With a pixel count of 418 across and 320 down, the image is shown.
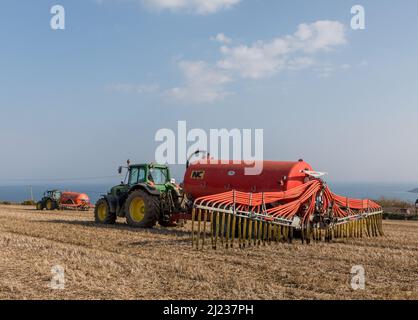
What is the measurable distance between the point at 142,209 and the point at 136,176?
124 cm

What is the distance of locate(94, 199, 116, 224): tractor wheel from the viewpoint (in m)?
16.1

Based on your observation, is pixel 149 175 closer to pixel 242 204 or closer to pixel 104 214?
pixel 104 214

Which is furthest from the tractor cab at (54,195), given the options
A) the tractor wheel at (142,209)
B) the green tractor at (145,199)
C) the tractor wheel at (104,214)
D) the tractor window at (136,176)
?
the tractor wheel at (142,209)

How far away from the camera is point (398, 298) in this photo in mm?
5688

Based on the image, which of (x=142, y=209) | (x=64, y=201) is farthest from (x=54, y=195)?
(x=142, y=209)

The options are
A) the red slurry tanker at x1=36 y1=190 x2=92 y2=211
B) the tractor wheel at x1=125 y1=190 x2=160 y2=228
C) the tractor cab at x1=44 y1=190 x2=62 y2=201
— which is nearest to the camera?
the tractor wheel at x1=125 y1=190 x2=160 y2=228

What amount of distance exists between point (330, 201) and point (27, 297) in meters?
8.86

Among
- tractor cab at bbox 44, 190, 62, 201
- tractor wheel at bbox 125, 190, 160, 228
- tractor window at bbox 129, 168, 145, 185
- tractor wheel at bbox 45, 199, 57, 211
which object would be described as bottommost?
tractor wheel at bbox 45, 199, 57, 211

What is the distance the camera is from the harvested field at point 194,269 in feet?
19.5

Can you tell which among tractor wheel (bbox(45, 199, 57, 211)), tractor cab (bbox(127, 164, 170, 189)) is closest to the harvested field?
tractor cab (bbox(127, 164, 170, 189))

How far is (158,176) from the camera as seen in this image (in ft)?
50.9

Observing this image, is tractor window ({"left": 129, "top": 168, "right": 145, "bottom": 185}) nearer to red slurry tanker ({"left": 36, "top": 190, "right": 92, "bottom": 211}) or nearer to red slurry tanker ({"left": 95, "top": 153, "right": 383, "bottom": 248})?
red slurry tanker ({"left": 95, "top": 153, "right": 383, "bottom": 248})
